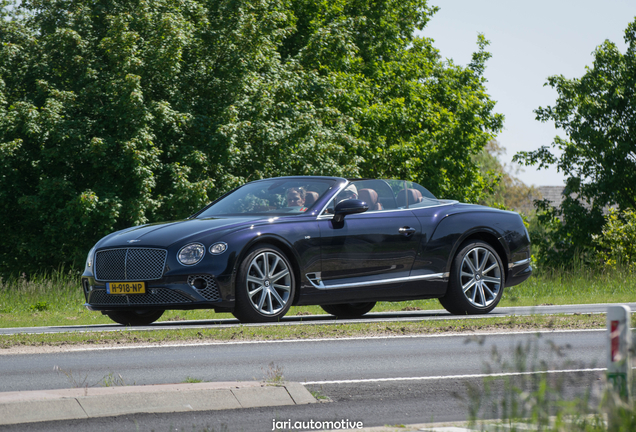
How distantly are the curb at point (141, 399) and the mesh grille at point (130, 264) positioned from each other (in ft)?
12.3

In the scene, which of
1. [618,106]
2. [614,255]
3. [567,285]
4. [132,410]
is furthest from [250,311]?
[618,106]

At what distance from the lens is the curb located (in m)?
5.65

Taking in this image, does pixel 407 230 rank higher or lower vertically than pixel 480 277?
higher

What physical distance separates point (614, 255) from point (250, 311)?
20052 millimetres

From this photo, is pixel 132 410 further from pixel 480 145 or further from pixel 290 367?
pixel 480 145

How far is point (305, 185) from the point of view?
37.3 ft

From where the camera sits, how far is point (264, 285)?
10188mm

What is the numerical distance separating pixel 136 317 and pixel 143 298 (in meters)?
1.40

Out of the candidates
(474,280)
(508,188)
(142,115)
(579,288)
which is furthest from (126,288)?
(508,188)

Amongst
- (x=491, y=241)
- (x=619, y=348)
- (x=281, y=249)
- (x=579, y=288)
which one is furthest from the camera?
(x=579, y=288)

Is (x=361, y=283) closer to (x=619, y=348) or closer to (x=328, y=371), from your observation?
(x=328, y=371)

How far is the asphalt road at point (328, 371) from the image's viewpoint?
225 inches

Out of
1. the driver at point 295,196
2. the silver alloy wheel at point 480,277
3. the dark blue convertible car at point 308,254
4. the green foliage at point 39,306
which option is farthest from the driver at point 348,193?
the green foliage at point 39,306

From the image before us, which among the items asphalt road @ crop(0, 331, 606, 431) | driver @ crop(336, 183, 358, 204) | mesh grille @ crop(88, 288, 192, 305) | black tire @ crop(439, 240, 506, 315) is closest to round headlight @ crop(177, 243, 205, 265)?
mesh grille @ crop(88, 288, 192, 305)
